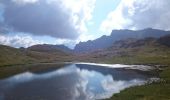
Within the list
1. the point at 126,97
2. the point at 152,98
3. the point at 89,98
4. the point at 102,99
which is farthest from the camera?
the point at 89,98

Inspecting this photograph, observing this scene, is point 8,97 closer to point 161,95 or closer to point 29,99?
point 29,99

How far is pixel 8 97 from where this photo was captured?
66.9m

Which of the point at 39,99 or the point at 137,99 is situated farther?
the point at 39,99

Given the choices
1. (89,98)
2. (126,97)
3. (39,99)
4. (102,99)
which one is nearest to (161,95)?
(126,97)

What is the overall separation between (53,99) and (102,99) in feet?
37.5

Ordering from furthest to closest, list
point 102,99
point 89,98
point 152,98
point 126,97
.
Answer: point 89,98 → point 102,99 → point 126,97 → point 152,98

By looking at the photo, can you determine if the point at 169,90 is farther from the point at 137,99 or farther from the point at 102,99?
the point at 102,99

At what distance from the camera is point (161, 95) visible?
178 feet

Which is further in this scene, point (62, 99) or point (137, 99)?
point (62, 99)

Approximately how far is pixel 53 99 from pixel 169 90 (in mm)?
25826

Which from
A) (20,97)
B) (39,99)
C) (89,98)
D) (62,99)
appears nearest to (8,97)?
(20,97)

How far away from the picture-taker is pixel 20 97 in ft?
220

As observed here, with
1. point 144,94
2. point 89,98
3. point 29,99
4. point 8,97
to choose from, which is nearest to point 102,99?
point 89,98

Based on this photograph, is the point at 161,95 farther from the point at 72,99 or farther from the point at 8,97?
the point at 8,97
